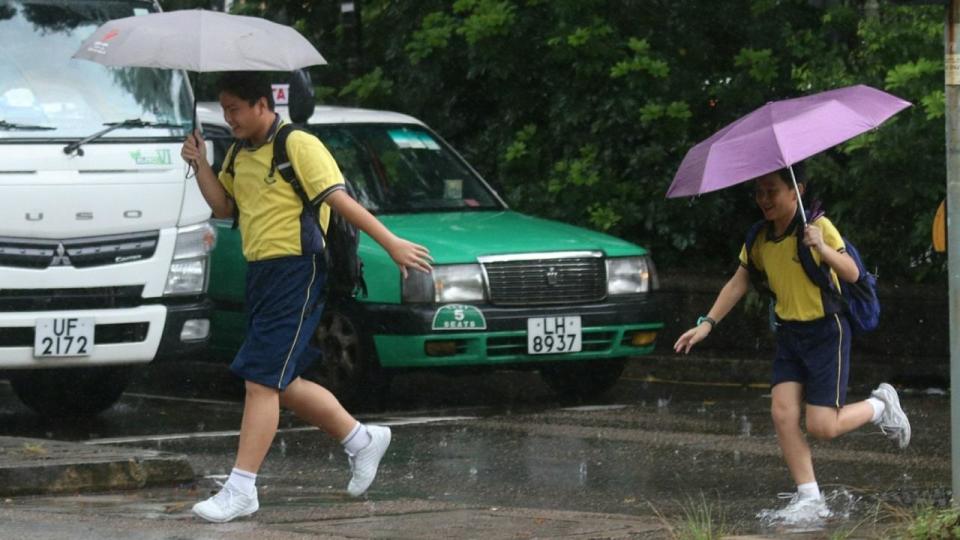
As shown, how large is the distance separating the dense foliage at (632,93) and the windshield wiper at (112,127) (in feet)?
14.3

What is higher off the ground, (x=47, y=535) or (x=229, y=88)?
(x=229, y=88)

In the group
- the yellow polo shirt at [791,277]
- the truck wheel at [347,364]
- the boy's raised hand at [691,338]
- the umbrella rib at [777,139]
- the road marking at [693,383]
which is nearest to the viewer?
the umbrella rib at [777,139]

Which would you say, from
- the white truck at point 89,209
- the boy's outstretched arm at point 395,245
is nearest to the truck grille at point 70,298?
the white truck at point 89,209

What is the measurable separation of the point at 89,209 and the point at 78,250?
226 mm

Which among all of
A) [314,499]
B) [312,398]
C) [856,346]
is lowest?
[856,346]

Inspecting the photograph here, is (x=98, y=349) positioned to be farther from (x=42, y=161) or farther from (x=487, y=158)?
(x=487, y=158)

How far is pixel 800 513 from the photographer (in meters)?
7.32

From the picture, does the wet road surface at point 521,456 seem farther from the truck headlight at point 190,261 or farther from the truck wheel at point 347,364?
the truck headlight at point 190,261

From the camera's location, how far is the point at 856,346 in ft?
45.8

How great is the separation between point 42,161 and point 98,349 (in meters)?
1.03

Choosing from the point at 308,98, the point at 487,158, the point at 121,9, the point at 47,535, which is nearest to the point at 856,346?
the point at 487,158

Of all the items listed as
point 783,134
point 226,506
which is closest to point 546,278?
point 226,506

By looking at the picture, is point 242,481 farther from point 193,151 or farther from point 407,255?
point 193,151

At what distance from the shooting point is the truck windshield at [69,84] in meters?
10.5
